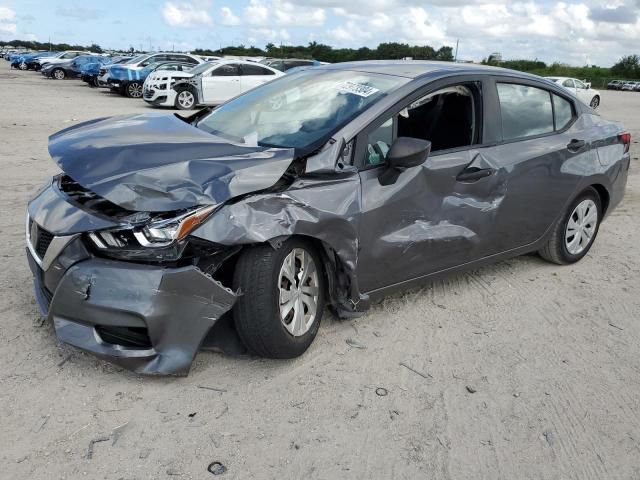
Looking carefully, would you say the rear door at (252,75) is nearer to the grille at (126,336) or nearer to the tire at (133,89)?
the tire at (133,89)

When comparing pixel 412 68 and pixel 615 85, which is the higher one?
pixel 412 68

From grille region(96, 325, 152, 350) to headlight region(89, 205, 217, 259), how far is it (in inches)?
15.2

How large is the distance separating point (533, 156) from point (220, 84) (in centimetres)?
1426

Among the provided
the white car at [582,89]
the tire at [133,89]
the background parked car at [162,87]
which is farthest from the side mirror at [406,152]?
the white car at [582,89]

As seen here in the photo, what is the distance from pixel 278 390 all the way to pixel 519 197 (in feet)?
7.73

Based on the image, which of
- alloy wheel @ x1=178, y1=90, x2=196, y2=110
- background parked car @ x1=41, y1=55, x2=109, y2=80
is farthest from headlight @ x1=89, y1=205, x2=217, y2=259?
background parked car @ x1=41, y1=55, x2=109, y2=80

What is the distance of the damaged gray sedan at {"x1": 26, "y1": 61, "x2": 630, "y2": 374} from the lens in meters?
2.97

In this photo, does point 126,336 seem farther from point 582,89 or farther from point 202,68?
point 582,89

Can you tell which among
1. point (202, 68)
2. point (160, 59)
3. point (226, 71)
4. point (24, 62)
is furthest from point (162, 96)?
point (24, 62)

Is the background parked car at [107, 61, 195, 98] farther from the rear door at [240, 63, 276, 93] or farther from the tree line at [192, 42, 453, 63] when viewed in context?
the tree line at [192, 42, 453, 63]

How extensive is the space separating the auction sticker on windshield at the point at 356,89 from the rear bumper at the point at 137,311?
160 centimetres

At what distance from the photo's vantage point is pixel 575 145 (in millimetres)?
4875

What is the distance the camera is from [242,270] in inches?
124

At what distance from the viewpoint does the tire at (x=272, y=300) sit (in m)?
3.14
